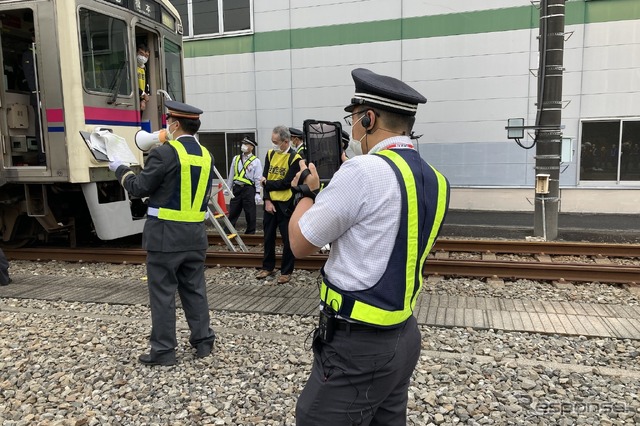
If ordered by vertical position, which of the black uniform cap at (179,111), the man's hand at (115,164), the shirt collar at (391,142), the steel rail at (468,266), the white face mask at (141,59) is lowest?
the steel rail at (468,266)

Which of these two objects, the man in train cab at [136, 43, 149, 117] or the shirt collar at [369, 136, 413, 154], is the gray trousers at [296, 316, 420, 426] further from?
the man in train cab at [136, 43, 149, 117]

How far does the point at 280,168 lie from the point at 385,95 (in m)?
4.75

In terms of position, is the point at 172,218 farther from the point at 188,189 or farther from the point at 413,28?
the point at 413,28

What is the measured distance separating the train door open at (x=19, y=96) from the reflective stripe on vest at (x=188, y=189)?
400cm

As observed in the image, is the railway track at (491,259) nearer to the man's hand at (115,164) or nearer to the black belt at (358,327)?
the man's hand at (115,164)

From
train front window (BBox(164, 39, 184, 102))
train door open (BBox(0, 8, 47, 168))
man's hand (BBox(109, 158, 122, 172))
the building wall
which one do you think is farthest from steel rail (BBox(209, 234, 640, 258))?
train door open (BBox(0, 8, 47, 168))

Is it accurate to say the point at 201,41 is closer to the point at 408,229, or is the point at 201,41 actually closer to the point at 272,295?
the point at 272,295

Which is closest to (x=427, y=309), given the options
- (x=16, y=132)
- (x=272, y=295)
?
(x=272, y=295)

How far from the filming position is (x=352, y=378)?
6.15ft

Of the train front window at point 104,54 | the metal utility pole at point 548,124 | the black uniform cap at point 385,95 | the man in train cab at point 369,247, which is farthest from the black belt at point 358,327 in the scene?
the metal utility pole at point 548,124

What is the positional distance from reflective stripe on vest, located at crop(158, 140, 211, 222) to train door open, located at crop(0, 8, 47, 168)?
13.1 ft

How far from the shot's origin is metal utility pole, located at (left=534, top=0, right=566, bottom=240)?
865 cm

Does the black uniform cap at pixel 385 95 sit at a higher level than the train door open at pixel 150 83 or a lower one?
lower

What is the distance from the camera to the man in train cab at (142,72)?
25.4ft
